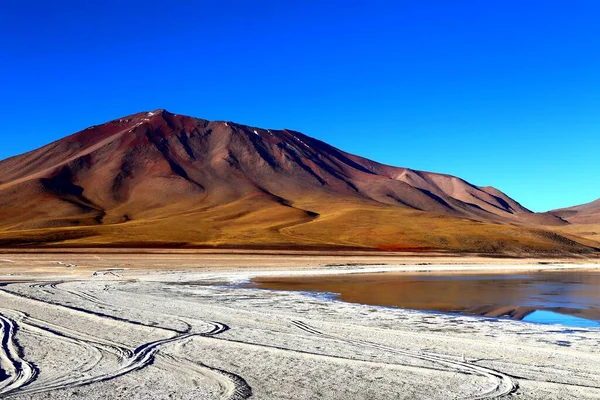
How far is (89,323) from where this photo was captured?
18844 millimetres

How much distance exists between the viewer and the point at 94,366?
12.5m

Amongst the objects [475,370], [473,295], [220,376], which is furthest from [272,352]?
[473,295]

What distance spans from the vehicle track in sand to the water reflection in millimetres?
12185

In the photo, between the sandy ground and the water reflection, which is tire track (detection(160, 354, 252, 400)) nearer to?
the sandy ground

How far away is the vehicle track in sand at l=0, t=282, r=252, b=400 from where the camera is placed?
1069cm

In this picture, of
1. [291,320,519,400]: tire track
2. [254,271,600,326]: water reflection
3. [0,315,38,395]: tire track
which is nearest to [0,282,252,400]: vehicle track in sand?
[0,315,38,395]: tire track

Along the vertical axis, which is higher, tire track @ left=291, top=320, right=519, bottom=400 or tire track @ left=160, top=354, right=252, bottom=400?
tire track @ left=291, top=320, right=519, bottom=400

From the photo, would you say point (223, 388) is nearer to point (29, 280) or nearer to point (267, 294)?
point (267, 294)

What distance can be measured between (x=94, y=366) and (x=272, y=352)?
4075 millimetres

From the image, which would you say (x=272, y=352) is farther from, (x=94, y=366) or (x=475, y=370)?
(x=475, y=370)

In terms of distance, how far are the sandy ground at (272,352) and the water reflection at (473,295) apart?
113 inches

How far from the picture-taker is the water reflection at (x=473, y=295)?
964 inches

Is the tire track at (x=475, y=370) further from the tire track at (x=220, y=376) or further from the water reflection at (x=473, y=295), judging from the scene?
the water reflection at (x=473, y=295)

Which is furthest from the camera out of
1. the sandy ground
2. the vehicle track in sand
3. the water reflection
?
the water reflection
